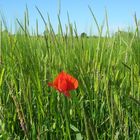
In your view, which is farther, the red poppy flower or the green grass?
the green grass

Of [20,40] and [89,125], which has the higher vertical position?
[20,40]

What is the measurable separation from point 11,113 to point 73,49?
27cm

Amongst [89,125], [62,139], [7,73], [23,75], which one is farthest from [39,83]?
[89,125]

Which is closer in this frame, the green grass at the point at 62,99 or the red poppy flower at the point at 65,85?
the red poppy flower at the point at 65,85

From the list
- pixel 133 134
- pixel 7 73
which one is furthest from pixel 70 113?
pixel 7 73

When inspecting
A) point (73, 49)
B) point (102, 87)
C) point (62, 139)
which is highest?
point (73, 49)

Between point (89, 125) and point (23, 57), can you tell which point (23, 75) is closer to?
point (23, 57)

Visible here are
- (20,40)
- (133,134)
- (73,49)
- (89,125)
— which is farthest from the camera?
(20,40)

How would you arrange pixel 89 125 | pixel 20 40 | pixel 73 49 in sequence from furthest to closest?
pixel 20 40
pixel 73 49
pixel 89 125

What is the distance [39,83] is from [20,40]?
0.27 metres

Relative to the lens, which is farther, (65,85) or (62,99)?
(62,99)

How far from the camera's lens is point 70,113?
2.94 feet

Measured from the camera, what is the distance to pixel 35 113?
989mm

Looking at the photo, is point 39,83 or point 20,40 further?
point 20,40
